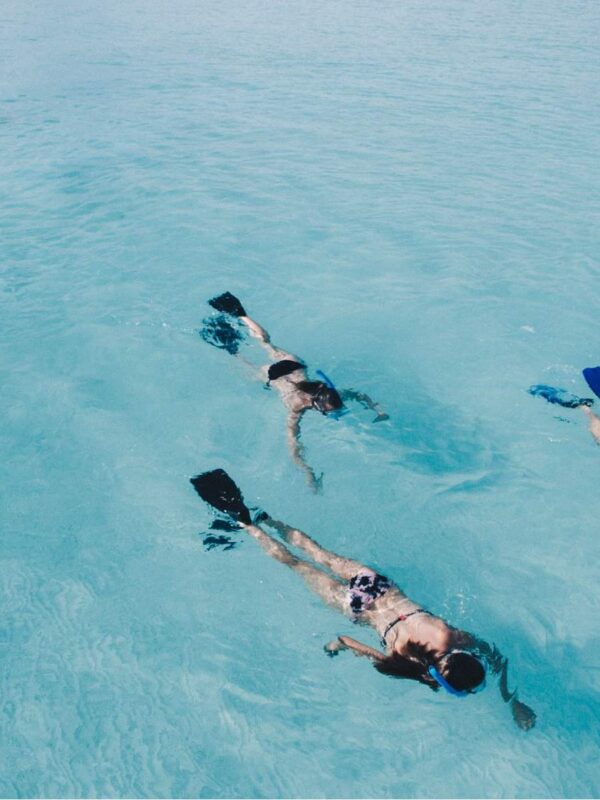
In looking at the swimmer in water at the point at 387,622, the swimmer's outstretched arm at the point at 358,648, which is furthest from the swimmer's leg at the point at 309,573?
the swimmer's outstretched arm at the point at 358,648

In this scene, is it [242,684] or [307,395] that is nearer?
[242,684]

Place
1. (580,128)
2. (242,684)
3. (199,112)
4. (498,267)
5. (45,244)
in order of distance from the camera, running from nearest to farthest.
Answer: (242,684) → (498,267) → (45,244) → (580,128) → (199,112)

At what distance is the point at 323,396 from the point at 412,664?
2.67 meters

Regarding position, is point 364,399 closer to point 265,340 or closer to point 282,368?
point 282,368

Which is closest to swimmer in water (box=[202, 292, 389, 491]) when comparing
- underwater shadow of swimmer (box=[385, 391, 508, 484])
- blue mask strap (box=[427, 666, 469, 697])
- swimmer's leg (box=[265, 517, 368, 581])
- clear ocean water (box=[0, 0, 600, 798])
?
clear ocean water (box=[0, 0, 600, 798])

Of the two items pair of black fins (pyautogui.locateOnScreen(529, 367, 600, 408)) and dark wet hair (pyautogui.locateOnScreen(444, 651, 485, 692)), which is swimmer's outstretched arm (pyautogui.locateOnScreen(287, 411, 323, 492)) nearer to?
dark wet hair (pyautogui.locateOnScreen(444, 651, 485, 692))

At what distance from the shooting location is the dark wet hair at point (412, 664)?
392 centimetres

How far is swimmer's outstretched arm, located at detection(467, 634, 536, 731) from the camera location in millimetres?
4094

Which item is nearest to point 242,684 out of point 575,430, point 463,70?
point 575,430

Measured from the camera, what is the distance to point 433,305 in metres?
8.25

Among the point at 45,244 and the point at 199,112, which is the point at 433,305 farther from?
the point at 199,112

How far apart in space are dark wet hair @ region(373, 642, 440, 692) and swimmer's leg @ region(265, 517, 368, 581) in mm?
756

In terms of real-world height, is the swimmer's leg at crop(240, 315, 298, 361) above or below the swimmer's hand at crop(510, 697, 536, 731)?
above

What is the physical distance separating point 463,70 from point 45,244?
14889 millimetres
